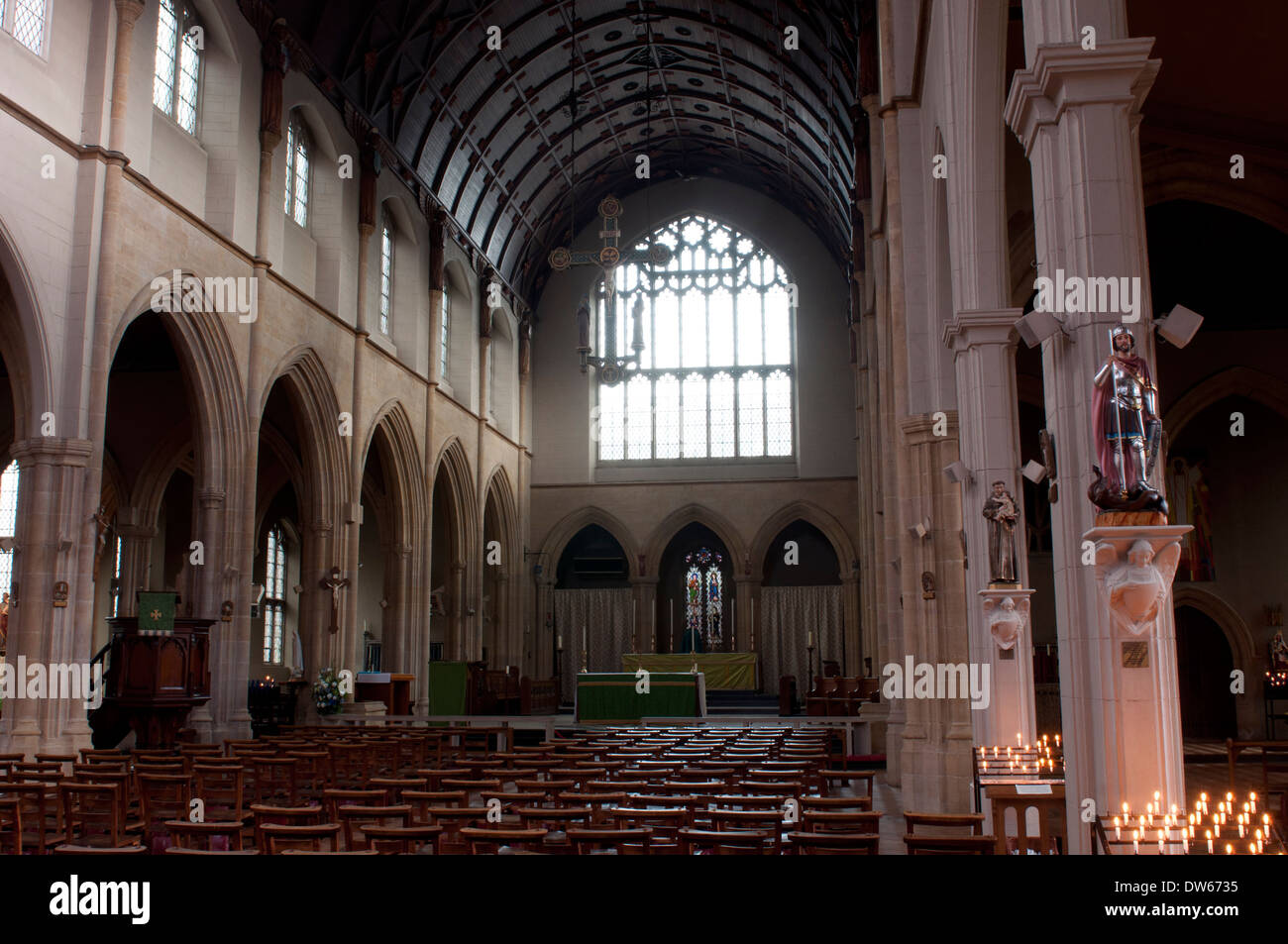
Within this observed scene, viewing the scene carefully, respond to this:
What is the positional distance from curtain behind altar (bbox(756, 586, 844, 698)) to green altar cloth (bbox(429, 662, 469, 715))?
9388mm

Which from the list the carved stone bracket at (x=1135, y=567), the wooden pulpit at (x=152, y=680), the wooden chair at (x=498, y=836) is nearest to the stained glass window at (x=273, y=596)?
the wooden pulpit at (x=152, y=680)

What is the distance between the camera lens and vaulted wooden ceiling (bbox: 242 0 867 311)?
70.4 ft

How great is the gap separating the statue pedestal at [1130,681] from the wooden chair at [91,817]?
564 centimetres

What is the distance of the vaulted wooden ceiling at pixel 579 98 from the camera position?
845 inches

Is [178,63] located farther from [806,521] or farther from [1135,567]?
[806,521]

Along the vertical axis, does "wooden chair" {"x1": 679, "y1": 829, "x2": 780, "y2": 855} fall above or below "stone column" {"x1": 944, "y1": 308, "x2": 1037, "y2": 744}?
below

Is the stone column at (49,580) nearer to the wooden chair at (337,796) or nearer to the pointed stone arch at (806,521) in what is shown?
the wooden chair at (337,796)

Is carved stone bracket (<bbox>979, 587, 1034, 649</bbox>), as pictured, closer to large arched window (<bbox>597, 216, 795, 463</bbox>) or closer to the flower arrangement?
the flower arrangement

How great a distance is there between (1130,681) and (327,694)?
16.2 metres

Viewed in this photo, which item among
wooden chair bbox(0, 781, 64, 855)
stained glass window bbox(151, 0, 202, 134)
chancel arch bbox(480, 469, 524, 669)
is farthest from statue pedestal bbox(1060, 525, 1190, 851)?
chancel arch bbox(480, 469, 524, 669)

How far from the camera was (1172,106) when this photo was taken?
42.2ft

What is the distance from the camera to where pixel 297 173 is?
20391 mm

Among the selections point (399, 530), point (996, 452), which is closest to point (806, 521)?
point (399, 530)
